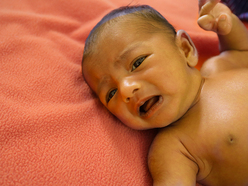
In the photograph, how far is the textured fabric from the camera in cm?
153

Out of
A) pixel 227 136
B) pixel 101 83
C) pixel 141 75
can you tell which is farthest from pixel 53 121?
pixel 227 136

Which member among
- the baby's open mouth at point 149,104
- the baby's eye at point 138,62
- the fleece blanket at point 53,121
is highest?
the baby's eye at point 138,62

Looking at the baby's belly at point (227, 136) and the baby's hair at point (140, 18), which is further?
the baby's hair at point (140, 18)

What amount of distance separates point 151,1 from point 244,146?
128cm

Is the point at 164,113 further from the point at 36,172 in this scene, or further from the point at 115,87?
the point at 36,172

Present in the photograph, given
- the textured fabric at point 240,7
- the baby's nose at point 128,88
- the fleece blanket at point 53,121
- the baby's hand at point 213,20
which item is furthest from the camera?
the textured fabric at point 240,7

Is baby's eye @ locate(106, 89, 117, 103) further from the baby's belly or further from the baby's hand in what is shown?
the baby's hand

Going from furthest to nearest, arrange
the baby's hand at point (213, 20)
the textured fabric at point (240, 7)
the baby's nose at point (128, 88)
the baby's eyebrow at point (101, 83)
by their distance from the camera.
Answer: the textured fabric at point (240, 7) → the baby's hand at point (213, 20) → the baby's eyebrow at point (101, 83) → the baby's nose at point (128, 88)

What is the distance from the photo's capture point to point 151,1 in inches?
65.4

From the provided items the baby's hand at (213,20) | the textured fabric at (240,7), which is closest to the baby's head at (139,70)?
the baby's hand at (213,20)

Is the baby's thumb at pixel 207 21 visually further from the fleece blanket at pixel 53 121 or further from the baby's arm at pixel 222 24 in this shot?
the fleece blanket at pixel 53 121

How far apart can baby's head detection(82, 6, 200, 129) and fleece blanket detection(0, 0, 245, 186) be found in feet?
0.32

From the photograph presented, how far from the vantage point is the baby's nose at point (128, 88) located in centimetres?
81

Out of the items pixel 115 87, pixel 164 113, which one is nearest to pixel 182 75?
pixel 164 113
